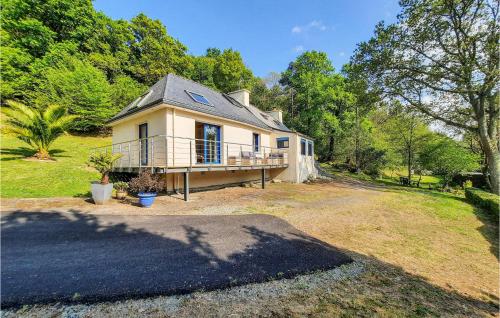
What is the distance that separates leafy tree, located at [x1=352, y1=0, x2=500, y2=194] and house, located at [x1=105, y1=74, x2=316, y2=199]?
7.97 metres

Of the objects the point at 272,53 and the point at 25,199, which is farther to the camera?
the point at 272,53

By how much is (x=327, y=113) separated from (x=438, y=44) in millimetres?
12840

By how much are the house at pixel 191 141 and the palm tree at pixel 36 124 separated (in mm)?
2692

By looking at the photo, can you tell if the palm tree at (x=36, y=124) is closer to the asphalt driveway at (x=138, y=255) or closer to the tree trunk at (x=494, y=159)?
the asphalt driveway at (x=138, y=255)

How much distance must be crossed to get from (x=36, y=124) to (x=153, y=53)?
24.7 meters

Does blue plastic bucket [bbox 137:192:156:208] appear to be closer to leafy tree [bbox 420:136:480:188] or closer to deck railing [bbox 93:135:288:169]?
deck railing [bbox 93:135:288:169]

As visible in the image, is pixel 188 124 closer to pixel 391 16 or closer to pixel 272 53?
pixel 391 16

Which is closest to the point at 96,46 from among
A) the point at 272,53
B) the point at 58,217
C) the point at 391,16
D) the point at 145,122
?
the point at 272,53

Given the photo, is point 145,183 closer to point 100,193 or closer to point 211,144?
point 100,193

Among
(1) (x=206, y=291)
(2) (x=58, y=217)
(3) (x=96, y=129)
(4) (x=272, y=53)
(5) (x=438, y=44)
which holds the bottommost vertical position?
(1) (x=206, y=291)

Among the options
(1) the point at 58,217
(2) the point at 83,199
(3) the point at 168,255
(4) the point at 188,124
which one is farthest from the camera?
(4) the point at 188,124

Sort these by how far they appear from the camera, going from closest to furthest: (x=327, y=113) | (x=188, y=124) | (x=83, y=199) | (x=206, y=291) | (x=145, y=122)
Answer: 1. (x=206, y=291)
2. (x=83, y=199)
3. (x=188, y=124)
4. (x=145, y=122)
5. (x=327, y=113)

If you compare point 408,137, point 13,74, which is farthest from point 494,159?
point 13,74

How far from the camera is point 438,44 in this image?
44.6ft
